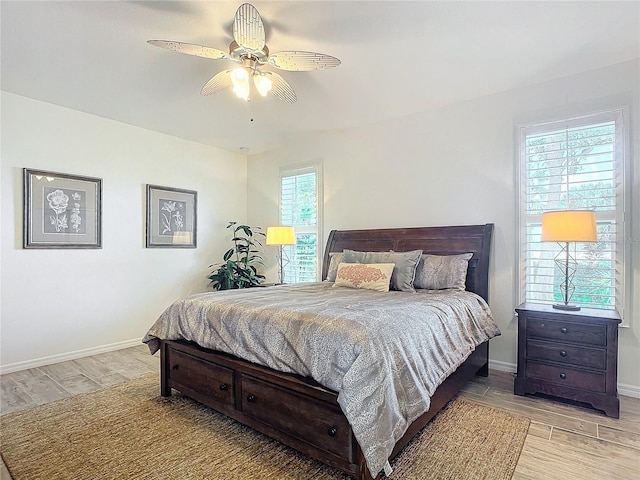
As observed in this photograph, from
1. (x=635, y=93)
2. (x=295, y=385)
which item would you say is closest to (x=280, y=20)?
(x=295, y=385)

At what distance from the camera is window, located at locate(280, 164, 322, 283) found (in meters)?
4.85

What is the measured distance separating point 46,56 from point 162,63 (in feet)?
2.85

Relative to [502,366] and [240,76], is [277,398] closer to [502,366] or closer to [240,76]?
[240,76]

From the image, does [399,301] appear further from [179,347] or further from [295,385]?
[179,347]

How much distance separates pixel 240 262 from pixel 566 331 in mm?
4180

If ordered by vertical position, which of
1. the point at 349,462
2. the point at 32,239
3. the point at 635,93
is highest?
the point at 635,93

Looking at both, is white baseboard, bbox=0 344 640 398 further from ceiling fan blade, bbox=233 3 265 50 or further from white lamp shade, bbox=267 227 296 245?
ceiling fan blade, bbox=233 3 265 50

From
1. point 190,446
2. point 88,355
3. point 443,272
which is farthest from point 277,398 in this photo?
point 88,355

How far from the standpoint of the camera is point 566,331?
258 centimetres

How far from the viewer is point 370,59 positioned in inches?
109

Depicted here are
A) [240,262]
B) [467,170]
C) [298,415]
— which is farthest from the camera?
[240,262]

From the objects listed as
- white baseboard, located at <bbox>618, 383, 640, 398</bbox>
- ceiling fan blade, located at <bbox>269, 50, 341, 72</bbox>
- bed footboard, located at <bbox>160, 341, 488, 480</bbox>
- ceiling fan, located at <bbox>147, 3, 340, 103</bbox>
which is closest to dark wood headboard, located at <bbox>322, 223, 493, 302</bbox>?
bed footboard, located at <bbox>160, 341, 488, 480</bbox>

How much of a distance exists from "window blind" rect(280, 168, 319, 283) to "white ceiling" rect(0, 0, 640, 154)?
4.12ft

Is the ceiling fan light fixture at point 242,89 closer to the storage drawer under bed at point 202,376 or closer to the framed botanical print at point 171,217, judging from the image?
the storage drawer under bed at point 202,376
